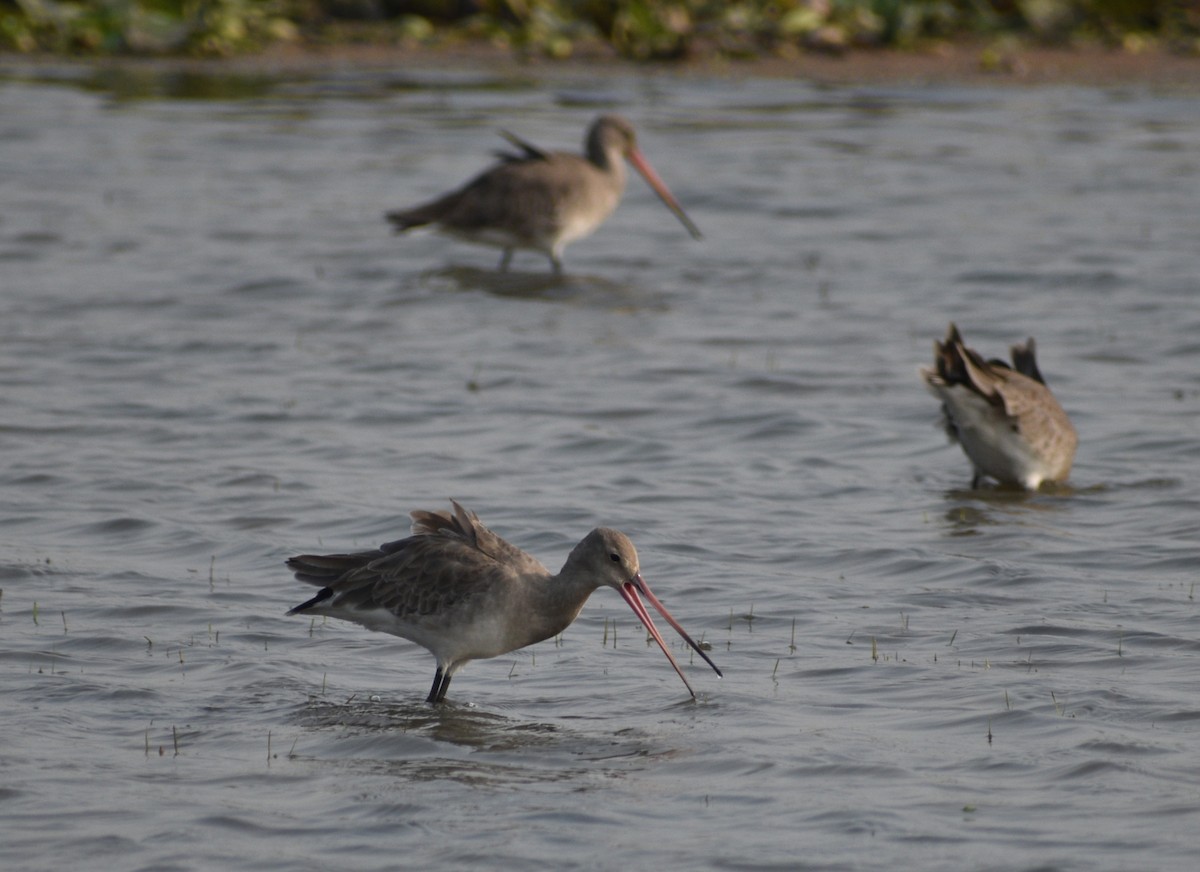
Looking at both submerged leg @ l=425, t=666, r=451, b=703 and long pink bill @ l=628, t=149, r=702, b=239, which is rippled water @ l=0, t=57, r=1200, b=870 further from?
long pink bill @ l=628, t=149, r=702, b=239

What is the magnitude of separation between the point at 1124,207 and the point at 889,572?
37.6ft

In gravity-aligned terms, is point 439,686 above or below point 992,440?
below

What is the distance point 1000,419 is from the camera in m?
10.2

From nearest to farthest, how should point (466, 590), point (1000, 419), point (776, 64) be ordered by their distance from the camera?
point (466, 590) → point (1000, 419) → point (776, 64)

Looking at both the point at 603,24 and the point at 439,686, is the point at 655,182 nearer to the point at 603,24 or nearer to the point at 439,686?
the point at 603,24

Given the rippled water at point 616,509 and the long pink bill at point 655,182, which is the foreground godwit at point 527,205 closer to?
the rippled water at point 616,509

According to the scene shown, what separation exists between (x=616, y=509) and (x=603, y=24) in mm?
19076

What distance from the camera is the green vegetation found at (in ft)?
89.9

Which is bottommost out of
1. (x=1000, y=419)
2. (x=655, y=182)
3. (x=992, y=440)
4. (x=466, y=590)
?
(x=655, y=182)

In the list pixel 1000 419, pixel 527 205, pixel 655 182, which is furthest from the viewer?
pixel 655 182

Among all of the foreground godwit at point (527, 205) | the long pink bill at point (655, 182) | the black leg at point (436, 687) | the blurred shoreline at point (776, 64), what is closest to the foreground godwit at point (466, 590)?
the black leg at point (436, 687)

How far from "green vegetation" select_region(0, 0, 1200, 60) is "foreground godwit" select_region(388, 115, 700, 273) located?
36.9ft

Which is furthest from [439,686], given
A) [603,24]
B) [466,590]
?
[603,24]

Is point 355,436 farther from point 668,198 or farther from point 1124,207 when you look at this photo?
point 1124,207
